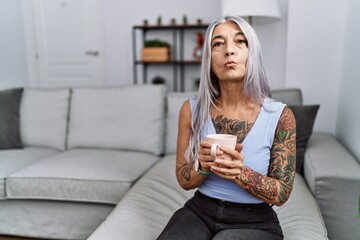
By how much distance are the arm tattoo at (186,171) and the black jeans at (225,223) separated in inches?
3.8

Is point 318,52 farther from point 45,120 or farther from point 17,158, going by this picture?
point 17,158

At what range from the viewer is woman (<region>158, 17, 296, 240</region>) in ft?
3.48

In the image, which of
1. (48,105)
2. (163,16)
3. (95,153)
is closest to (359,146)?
(95,153)

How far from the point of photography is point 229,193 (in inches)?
43.6

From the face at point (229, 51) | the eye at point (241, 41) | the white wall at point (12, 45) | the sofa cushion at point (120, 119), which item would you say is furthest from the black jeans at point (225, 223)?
the white wall at point (12, 45)

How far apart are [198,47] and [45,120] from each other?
74.4 inches

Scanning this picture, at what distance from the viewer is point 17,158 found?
2268mm

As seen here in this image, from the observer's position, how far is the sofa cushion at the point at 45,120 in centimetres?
255

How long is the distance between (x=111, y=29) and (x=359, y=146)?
309cm

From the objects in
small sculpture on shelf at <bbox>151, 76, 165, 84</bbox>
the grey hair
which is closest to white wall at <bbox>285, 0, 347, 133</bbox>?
the grey hair

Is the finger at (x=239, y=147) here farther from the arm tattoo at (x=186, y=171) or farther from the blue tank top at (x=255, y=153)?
the arm tattoo at (x=186, y=171)

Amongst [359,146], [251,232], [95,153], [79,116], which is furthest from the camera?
[79,116]

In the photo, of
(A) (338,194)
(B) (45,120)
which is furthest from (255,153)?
(B) (45,120)

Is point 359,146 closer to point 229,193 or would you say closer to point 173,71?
point 229,193
